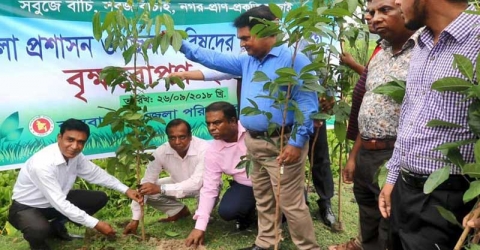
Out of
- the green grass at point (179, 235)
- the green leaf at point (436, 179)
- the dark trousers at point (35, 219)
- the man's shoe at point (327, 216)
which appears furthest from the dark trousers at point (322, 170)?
the green leaf at point (436, 179)

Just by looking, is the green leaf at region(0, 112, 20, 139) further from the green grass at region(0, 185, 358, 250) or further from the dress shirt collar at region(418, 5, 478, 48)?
the dress shirt collar at region(418, 5, 478, 48)

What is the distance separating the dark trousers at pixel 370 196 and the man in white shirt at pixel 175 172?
1.17m

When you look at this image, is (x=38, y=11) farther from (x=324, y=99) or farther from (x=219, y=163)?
(x=324, y=99)

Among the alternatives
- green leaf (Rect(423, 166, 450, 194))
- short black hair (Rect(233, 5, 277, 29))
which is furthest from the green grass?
green leaf (Rect(423, 166, 450, 194))

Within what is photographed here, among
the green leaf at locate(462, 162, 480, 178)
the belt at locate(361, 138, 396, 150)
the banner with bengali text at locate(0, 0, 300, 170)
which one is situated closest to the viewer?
the green leaf at locate(462, 162, 480, 178)

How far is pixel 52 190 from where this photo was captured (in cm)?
288

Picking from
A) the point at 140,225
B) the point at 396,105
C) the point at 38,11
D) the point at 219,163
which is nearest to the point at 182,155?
the point at 219,163

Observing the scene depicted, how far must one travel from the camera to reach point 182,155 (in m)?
3.41

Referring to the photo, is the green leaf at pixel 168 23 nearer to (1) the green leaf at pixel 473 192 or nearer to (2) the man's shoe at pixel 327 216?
(1) the green leaf at pixel 473 192

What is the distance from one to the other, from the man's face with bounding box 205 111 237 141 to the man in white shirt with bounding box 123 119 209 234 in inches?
11.4

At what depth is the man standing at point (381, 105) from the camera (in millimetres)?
2250

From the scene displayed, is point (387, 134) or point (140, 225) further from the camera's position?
point (140, 225)

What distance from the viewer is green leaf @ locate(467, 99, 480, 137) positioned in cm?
142

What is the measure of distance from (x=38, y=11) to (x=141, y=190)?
1.43m
